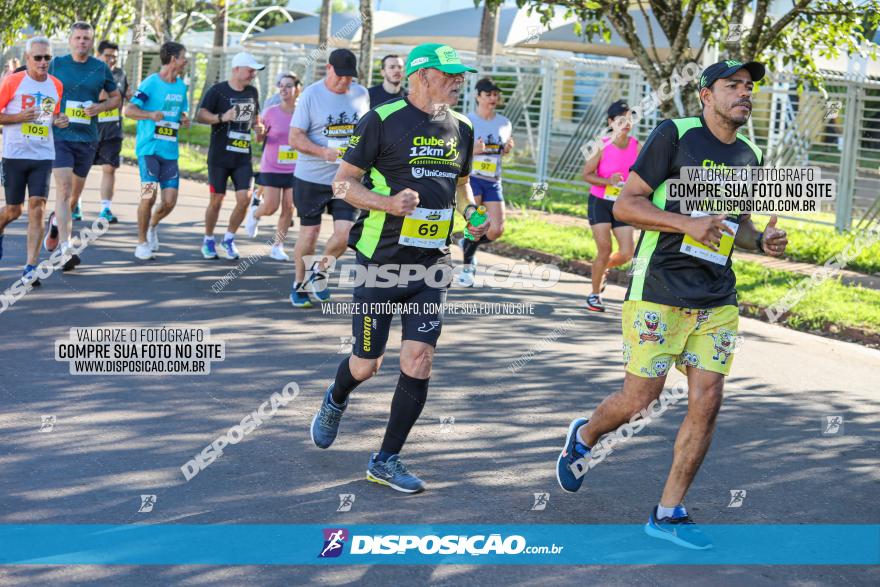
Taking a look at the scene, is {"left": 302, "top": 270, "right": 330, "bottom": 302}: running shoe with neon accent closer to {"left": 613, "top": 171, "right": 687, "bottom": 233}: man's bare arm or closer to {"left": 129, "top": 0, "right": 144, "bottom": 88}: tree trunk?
{"left": 613, "top": 171, "right": 687, "bottom": 233}: man's bare arm

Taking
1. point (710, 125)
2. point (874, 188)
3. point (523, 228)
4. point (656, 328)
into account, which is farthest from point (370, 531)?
point (874, 188)

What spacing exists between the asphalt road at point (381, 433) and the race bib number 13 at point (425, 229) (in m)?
1.15

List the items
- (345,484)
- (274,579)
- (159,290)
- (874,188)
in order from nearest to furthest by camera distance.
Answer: (274,579) → (345,484) → (159,290) → (874,188)

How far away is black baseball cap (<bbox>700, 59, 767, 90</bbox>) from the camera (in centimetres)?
550

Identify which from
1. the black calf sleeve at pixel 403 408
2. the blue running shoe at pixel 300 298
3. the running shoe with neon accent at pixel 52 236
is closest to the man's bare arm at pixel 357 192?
the black calf sleeve at pixel 403 408

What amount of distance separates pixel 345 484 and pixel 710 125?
2.35 meters

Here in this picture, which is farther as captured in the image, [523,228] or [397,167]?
[523,228]

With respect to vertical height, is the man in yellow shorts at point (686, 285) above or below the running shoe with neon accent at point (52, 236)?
above

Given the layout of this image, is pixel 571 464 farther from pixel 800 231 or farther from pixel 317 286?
pixel 800 231

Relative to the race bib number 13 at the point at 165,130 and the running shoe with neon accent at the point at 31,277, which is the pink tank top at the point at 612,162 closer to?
the race bib number 13 at the point at 165,130

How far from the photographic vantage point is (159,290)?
11.3 metres

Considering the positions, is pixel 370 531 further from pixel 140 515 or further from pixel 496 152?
pixel 496 152

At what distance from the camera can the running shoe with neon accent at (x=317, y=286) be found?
36.0 ft

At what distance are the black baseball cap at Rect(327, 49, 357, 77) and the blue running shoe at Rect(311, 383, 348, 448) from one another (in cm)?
456
